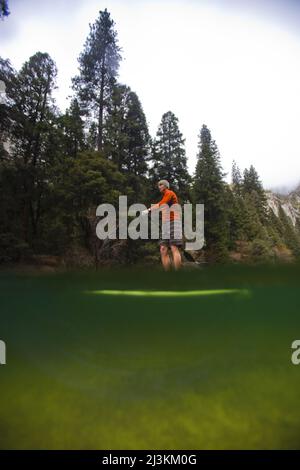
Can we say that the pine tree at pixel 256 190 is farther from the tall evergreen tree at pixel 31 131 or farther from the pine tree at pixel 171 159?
the tall evergreen tree at pixel 31 131

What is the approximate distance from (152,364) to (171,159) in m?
23.0

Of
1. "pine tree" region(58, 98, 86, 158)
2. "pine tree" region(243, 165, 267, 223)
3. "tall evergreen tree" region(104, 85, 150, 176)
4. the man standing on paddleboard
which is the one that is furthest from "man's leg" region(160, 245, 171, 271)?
"pine tree" region(243, 165, 267, 223)

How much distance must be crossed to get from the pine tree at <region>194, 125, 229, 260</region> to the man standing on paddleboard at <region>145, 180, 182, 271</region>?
18.2 m

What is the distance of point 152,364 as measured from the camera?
220cm

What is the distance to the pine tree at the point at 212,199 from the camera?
82.7ft

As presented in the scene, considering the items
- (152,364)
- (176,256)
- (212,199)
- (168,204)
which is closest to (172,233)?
(176,256)

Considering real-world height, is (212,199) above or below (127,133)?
below

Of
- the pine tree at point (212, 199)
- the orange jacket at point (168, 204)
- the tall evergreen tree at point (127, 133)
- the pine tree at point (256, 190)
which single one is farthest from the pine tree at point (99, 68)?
the pine tree at point (256, 190)

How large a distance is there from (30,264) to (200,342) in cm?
1211

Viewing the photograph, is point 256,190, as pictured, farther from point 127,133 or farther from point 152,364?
point 152,364

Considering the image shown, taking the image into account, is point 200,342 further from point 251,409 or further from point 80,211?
point 80,211

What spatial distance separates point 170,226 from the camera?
15.3 ft

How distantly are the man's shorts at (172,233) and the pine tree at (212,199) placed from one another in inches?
719

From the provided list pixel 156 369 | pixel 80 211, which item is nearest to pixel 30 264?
pixel 80 211
